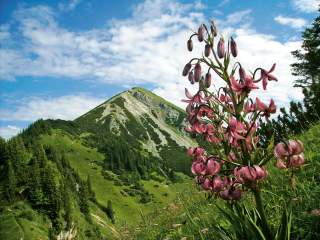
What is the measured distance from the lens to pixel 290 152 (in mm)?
3320

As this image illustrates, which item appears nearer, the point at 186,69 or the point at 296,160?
the point at 296,160

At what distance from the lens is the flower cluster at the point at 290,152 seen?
10.9 feet

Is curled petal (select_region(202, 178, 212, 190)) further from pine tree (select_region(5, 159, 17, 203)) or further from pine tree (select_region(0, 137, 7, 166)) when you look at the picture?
pine tree (select_region(0, 137, 7, 166))

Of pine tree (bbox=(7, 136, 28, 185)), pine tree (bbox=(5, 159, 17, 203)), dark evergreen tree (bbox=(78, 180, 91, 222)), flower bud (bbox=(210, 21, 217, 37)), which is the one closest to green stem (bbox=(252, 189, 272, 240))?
flower bud (bbox=(210, 21, 217, 37))

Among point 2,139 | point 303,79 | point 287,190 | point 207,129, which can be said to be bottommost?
point 287,190

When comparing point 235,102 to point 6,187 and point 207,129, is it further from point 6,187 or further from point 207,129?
point 6,187

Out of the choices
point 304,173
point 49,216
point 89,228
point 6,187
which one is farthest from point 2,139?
point 304,173

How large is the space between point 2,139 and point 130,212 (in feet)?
209

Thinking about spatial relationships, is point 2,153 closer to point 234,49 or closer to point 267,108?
point 234,49

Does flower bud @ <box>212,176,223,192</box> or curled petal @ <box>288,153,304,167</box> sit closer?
curled petal @ <box>288,153,304,167</box>

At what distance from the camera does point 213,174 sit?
3748 mm

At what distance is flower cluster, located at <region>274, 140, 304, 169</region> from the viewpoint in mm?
3312

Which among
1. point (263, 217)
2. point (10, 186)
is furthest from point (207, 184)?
point (10, 186)

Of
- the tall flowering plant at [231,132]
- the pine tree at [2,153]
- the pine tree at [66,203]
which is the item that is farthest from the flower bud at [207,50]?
the pine tree at [2,153]
